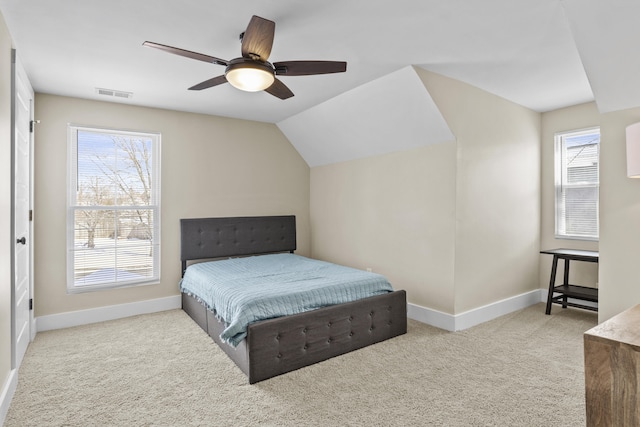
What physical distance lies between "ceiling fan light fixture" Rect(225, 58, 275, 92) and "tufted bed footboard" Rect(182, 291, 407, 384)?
165cm

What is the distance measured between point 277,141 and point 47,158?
2682 millimetres

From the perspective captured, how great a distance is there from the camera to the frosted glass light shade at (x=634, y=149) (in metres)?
1.87

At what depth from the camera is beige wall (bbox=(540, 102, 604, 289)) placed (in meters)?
4.23

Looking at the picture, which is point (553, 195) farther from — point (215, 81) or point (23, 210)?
point (23, 210)

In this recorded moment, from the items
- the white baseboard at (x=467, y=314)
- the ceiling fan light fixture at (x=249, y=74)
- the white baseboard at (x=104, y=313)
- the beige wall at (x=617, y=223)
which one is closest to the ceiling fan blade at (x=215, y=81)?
the ceiling fan light fixture at (x=249, y=74)

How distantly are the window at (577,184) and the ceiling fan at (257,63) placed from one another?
3543 mm

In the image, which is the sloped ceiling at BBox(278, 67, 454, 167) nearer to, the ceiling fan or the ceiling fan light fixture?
the ceiling fan

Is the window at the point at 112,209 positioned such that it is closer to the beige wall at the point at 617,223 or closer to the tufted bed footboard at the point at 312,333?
the tufted bed footboard at the point at 312,333

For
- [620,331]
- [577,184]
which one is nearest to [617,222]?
[620,331]

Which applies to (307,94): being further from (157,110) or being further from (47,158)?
(47,158)

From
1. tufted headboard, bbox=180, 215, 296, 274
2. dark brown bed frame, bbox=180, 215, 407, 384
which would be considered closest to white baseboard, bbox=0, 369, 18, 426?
dark brown bed frame, bbox=180, 215, 407, 384

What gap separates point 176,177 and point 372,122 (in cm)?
241

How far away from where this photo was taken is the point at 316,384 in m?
2.55

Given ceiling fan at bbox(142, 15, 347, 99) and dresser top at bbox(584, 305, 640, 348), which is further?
ceiling fan at bbox(142, 15, 347, 99)
